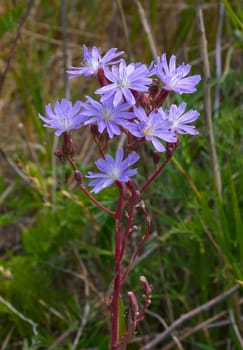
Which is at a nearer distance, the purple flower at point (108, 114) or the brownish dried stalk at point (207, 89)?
the purple flower at point (108, 114)

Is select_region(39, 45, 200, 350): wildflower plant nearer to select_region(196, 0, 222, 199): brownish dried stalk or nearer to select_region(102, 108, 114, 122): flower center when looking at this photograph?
select_region(102, 108, 114, 122): flower center

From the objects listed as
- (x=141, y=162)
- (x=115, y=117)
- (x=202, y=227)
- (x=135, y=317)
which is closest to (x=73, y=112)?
(x=115, y=117)

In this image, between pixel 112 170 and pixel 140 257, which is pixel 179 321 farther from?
pixel 112 170

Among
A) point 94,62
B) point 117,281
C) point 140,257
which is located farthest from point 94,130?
point 140,257

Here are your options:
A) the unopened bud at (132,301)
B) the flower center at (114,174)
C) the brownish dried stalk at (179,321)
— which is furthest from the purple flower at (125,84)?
the brownish dried stalk at (179,321)

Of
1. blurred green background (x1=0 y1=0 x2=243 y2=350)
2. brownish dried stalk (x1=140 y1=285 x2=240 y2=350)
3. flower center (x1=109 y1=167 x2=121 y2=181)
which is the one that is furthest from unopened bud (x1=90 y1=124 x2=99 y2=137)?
brownish dried stalk (x1=140 y1=285 x2=240 y2=350)

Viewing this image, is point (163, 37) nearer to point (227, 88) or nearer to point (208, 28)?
point (208, 28)

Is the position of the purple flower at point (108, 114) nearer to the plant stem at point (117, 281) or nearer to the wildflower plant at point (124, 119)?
the wildflower plant at point (124, 119)
